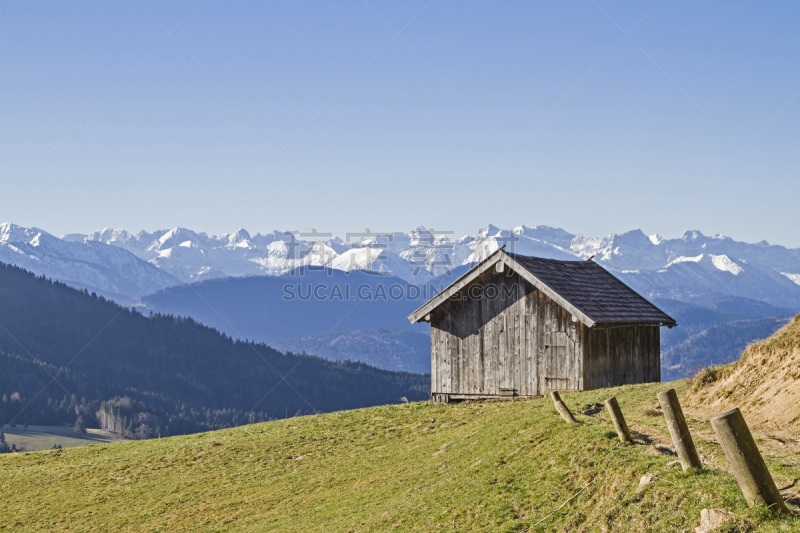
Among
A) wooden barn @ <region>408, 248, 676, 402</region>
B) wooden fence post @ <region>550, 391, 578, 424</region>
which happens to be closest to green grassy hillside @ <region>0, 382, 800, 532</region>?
wooden fence post @ <region>550, 391, 578, 424</region>

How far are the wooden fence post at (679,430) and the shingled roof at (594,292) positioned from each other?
57.3ft

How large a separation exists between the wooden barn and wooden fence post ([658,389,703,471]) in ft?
56.7

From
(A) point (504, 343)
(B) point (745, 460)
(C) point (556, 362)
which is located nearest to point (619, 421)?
(B) point (745, 460)

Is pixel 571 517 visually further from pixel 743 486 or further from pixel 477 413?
pixel 477 413

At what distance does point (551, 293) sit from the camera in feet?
98.8

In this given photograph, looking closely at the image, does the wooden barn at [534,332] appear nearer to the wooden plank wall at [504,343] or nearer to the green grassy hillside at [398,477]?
the wooden plank wall at [504,343]

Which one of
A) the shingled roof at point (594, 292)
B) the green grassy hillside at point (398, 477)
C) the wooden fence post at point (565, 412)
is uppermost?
the shingled roof at point (594, 292)

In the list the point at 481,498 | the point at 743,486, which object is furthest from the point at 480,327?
the point at 743,486

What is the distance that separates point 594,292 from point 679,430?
856 inches

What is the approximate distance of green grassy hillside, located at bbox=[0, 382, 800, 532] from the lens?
39.1 feet

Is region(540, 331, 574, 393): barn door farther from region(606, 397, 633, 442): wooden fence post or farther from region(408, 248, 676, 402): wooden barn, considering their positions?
region(606, 397, 633, 442): wooden fence post

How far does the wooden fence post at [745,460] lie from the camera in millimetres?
9352

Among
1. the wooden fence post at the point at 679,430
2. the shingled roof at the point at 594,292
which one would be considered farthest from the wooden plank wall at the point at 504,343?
the wooden fence post at the point at 679,430

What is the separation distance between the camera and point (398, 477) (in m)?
19.8
